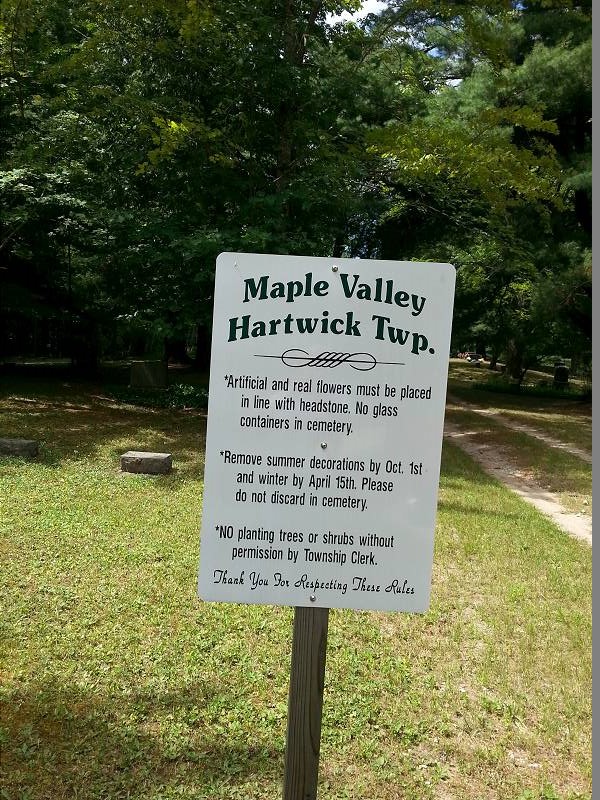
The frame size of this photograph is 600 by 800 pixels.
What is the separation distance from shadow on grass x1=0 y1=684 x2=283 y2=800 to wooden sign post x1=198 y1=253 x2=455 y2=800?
136 centimetres

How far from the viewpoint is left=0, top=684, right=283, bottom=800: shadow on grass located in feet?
10.0

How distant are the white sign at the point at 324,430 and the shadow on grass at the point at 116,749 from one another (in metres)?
1.36

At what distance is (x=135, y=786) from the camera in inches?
120

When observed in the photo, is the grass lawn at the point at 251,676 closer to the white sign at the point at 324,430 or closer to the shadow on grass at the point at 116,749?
the shadow on grass at the point at 116,749

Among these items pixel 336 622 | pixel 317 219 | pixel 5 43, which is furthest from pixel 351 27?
pixel 336 622

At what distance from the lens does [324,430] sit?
2.26 m

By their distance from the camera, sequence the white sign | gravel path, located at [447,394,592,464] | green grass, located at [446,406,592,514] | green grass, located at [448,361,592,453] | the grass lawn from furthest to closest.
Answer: green grass, located at [448,361,592,453] < gravel path, located at [447,394,592,464] < green grass, located at [446,406,592,514] < the grass lawn < the white sign

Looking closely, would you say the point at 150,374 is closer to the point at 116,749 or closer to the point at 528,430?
the point at 528,430

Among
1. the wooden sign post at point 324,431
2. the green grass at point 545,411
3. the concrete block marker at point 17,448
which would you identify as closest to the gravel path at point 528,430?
the green grass at point 545,411

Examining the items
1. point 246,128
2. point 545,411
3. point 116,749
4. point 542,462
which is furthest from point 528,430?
point 116,749

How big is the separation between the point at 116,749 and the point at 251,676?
0.95 metres

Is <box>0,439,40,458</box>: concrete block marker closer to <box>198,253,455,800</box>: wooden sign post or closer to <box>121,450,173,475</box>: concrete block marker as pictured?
<box>121,450,173,475</box>: concrete block marker

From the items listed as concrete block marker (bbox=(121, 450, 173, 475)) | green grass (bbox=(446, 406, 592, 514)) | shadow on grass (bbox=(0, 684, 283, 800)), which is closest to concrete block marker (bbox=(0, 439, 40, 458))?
concrete block marker (bbox=(121, 450, 173, 475))

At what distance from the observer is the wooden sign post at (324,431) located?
7.39 ft
